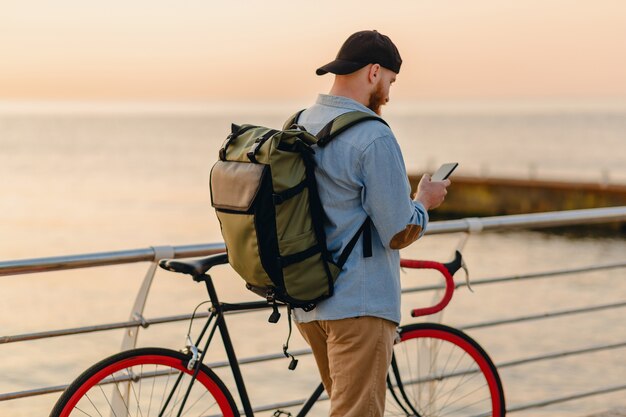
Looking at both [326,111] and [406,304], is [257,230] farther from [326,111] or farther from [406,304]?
[406,304]

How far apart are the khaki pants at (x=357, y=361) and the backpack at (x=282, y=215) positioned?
0.15 m

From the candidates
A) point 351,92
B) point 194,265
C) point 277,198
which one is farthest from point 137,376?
point 351,92

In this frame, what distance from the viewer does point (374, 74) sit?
2967 mm

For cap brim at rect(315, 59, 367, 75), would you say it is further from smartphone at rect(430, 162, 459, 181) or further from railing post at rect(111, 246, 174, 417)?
railing post at rect(111, 246, 174, 417)

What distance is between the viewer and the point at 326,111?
2.98 metres

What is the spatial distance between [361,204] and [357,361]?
1.55ft

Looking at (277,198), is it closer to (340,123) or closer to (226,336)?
(340,123)

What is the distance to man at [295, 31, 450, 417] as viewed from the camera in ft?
9.34

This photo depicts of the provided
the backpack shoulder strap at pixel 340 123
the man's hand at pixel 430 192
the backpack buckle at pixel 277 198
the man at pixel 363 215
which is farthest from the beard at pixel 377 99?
the backpack buckle at pixel 277 198

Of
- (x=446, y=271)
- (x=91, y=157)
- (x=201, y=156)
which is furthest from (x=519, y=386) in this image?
(x=91, y=157)

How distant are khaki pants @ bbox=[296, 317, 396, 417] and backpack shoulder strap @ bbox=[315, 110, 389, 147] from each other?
0.54 meters

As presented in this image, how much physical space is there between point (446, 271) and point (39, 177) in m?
69.1

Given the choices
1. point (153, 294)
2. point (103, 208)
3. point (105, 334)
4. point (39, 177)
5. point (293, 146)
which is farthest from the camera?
point (39, 177)

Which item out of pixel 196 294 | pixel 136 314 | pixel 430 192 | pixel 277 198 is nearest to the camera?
pixel 277 198
